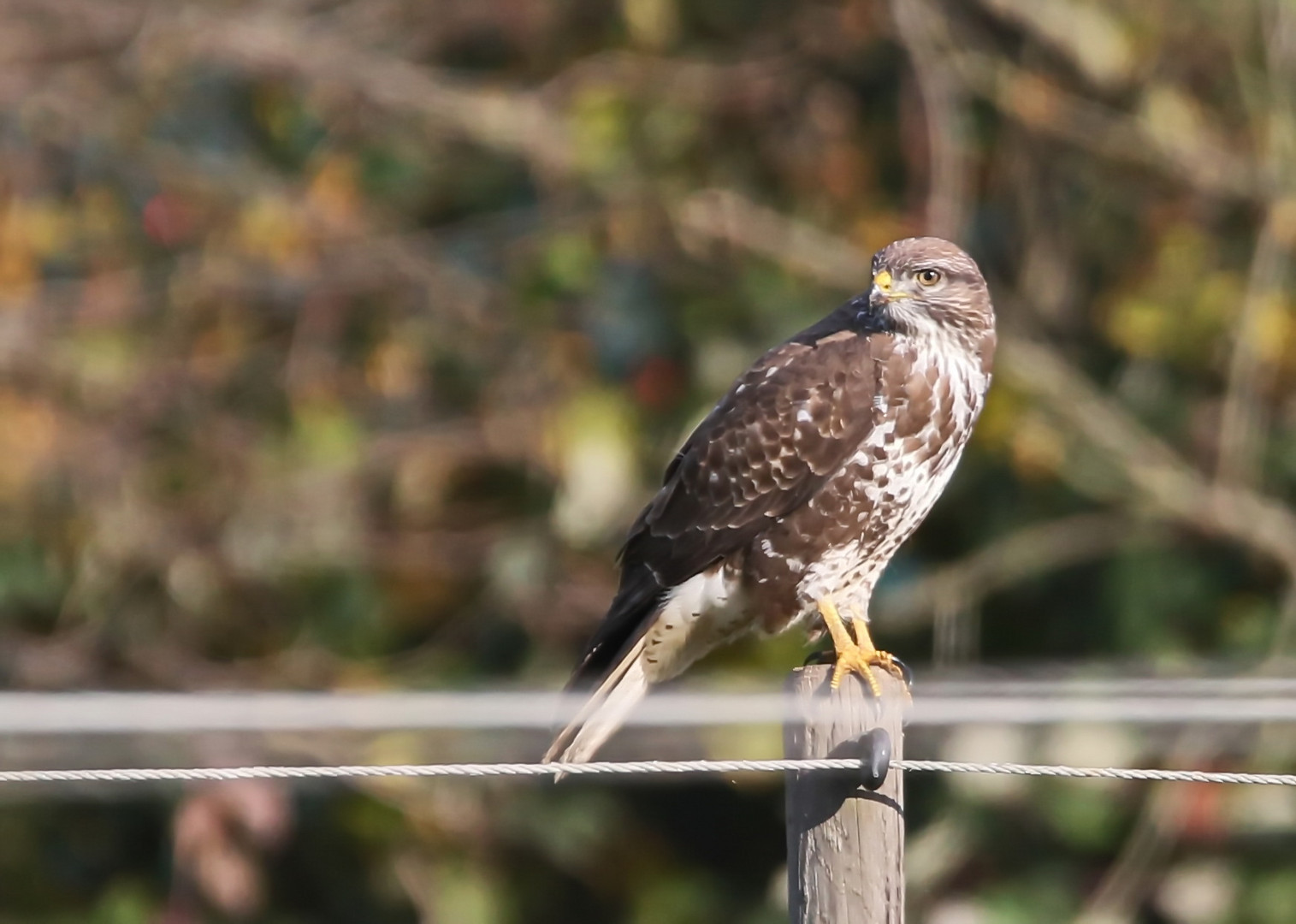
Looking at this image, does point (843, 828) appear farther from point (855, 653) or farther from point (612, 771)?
point (855, 653)

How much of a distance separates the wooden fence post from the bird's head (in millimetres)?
1134

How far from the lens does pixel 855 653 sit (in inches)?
133

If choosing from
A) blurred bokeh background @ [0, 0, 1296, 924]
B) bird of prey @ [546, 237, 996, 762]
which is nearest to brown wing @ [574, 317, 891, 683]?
bird of prey @ [546, 237, 996, 762]

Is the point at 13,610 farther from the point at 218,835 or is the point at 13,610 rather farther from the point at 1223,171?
the point at 1223,171

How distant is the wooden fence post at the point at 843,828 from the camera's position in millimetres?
2430

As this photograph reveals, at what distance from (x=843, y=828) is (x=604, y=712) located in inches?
38.9

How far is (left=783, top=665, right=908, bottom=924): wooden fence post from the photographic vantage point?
243 cm

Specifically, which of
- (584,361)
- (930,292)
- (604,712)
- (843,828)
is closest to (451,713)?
(843,828)

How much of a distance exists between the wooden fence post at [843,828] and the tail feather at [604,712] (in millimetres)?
647

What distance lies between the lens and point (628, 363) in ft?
17.7

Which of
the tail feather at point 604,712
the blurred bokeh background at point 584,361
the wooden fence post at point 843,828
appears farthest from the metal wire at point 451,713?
the blurred bokeh background at point 584,361

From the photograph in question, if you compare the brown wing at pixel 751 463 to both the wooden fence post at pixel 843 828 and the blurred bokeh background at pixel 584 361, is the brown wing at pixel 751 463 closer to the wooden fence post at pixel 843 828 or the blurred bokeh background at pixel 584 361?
the wooden fence post at pixel 843 828

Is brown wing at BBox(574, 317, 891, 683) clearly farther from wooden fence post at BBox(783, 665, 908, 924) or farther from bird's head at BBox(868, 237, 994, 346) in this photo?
wooden fence post at BBox(783, 665, 908, 924)

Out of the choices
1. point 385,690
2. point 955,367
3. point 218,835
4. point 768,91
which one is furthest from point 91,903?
point 955,367
